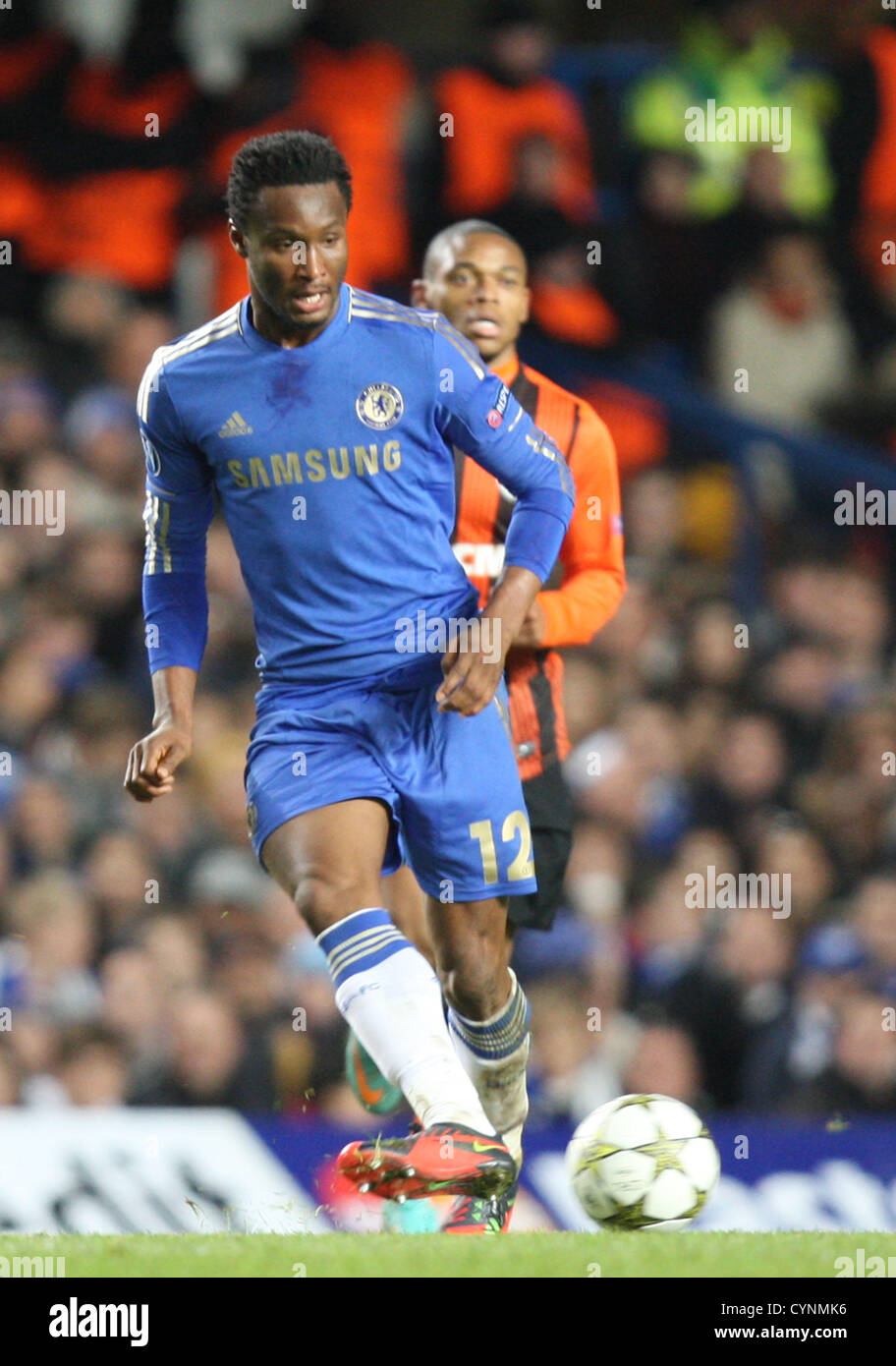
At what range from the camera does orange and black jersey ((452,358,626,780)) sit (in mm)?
4879

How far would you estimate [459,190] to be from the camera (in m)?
8.91

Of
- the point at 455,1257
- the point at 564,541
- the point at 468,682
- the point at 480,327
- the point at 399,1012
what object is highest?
the point at 480,327

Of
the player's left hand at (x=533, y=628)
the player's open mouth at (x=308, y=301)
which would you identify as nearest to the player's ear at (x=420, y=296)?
the player's left hand at (x=533, y=628)

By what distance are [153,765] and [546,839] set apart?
1438 millimetres

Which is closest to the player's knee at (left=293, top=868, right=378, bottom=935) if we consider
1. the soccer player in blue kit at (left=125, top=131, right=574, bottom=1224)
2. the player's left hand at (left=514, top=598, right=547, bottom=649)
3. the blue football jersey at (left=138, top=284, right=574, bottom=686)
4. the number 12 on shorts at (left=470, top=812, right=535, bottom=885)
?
the soccer player in blue kit at (left=125, top=131, right=574, bottom=1224)

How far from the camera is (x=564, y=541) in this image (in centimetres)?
491

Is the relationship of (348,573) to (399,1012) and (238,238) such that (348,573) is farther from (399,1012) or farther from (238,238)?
(399,1012)

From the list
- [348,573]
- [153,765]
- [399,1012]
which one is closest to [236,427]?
[348,573]

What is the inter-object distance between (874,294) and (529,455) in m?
5.91

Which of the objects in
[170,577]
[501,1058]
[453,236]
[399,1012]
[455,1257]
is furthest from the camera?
[453,236]

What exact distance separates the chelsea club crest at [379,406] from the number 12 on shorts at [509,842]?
809mm

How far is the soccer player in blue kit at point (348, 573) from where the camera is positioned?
12.0 feet
